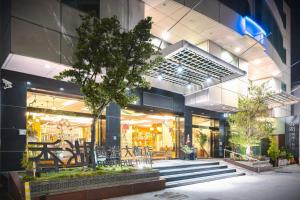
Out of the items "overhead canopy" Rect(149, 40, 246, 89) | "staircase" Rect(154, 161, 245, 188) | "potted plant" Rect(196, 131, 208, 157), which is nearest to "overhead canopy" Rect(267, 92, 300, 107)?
"potted plant" Rect(196, 131, 208, 157)

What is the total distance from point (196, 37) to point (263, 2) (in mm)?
10163

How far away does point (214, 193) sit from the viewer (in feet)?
37.1

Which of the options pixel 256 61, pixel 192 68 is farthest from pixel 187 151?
pixel 256 61

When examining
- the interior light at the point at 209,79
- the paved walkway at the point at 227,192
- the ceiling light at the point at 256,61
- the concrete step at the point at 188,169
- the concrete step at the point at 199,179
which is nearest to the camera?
the paved walkway at the point at 227,192

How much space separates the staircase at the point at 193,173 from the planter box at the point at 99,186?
123 cm

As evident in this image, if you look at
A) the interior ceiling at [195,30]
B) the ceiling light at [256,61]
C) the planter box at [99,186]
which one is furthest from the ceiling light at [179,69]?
the ceiling light at [256,61]

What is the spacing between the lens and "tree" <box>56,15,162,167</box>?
10.7 metres

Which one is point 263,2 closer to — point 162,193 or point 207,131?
point 207,131

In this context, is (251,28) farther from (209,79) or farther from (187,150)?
(187,150)

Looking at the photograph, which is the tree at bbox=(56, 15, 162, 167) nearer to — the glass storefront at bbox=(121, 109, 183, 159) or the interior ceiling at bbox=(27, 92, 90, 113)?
the interior ceiling at bbox=(27, 92, 90, 113)

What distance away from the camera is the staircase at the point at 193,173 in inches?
529

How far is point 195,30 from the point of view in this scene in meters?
19.1

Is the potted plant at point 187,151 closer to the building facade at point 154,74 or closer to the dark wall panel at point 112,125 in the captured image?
the building facade at point 154,74

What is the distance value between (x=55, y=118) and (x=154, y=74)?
6.28m
